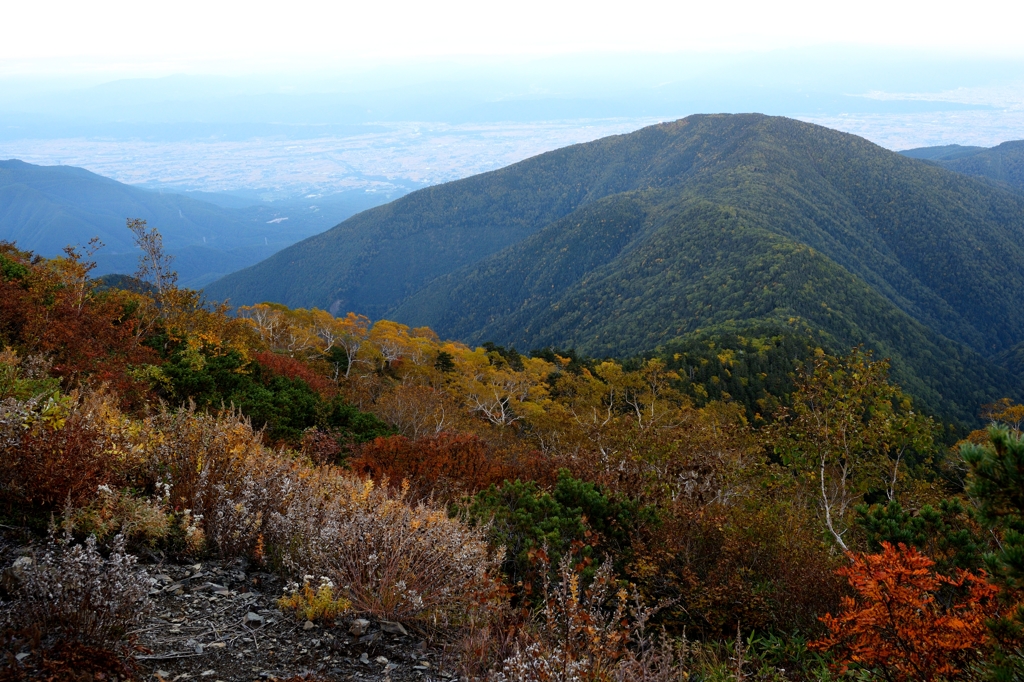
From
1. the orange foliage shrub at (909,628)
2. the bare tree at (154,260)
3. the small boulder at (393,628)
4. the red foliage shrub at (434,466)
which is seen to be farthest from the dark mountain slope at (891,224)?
the small boulder at (393,628)

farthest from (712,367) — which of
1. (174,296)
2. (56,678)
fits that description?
(56,678)

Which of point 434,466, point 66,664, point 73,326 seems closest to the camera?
point 66,664

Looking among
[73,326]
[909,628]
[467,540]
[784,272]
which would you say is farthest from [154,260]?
[784,272]

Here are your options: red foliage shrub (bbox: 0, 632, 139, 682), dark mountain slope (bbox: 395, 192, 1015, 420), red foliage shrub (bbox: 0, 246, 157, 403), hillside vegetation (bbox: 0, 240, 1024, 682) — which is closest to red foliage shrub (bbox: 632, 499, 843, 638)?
hillside vegetation (bbox: 0, 240, 1024, 682)

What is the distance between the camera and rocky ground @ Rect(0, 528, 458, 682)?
3609 mm

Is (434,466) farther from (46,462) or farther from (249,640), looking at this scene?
(46,462)

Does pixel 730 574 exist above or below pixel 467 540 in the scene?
below

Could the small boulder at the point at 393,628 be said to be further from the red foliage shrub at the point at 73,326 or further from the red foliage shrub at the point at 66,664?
the red foliage shrub at the point at 73,326

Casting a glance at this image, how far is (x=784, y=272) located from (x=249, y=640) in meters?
106

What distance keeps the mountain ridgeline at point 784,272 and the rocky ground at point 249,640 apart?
240 feet

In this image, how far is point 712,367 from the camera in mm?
49531

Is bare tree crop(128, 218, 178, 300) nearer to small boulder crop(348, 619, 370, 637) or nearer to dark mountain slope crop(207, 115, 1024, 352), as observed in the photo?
small boulder crop(348, 619, 370, 637)

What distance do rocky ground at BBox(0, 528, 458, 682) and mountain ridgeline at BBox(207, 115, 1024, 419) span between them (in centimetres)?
7308

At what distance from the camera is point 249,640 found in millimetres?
3941
